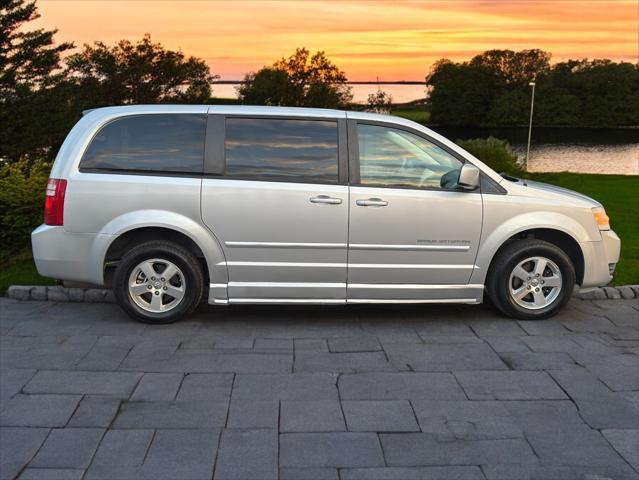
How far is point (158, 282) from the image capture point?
629cm

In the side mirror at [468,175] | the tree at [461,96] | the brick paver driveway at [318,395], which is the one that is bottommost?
the brick paver driveway at [318,395]

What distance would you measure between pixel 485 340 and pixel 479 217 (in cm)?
109

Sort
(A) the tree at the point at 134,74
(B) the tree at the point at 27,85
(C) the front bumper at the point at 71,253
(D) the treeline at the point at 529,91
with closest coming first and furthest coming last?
(C) the front bumper at the point at 71,253 → (B) the tree at the point at 27,85 → (A) the tree at the point at 134,74 → (D) the treeline at the point at 529,91

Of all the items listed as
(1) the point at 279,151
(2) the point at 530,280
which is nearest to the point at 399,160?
(1) the point at 279,151

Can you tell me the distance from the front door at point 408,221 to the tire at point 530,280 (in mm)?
266

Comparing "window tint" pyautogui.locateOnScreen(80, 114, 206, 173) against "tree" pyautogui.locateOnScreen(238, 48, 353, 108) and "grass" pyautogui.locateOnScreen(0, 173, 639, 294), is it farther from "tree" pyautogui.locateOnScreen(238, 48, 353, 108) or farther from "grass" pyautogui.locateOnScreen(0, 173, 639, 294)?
"tree" pyautogui.locateOnScreen(238, 48, 353, 108)

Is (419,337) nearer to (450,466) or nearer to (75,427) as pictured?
(450,466)

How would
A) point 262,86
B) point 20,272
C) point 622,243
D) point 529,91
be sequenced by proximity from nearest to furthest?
point 20,272 < point 622,243 < point 262,86 < point 529,91

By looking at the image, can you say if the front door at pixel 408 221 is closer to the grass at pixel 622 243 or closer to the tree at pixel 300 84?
the grass at pixel 622 243

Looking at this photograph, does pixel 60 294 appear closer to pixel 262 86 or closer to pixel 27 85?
pixel 27 85

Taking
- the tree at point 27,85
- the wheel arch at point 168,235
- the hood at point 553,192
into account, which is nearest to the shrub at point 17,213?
the wheel arch at point 168,235

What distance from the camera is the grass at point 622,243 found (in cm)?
778

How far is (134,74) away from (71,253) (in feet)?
140

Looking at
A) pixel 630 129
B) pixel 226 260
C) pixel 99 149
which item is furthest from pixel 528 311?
pixel 630 129
